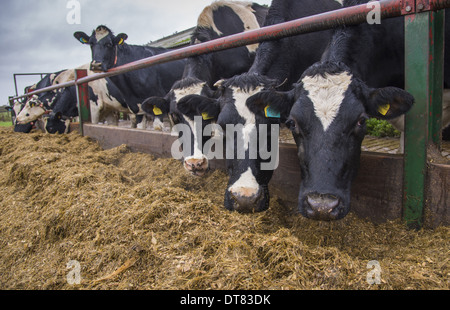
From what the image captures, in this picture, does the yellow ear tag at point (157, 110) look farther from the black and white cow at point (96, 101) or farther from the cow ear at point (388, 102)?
the black and white cow at point (96, 101)

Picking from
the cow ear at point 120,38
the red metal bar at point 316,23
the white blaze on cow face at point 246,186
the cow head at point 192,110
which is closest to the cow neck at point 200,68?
the cow head at point 192,110

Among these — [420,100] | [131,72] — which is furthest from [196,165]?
[131,72]

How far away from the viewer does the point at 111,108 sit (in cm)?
898

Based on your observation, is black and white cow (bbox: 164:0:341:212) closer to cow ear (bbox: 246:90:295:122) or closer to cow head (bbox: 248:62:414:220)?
cow ear (bbox: 246:90:295:122)

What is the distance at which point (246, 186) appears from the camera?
2.32 meters

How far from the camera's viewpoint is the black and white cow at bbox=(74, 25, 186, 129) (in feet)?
22.7

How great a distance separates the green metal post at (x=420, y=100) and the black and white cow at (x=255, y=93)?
87cm

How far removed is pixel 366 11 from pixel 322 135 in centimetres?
83

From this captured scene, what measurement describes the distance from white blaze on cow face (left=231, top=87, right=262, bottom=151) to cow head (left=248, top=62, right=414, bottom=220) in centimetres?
43

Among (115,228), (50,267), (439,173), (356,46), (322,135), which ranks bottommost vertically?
(50,267)

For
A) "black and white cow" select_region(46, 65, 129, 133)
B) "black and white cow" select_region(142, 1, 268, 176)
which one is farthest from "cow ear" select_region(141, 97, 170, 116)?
"black and white cow" select_region(46, 65, 129, 133)
